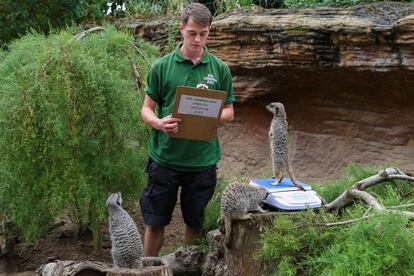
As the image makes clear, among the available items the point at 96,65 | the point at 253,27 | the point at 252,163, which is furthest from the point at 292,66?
the point at 96,65

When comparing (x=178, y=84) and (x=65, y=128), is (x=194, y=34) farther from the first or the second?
(x=65, y=128)

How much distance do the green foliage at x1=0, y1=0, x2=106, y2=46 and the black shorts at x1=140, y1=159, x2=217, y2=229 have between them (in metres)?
4.27

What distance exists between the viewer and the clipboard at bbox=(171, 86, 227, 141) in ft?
13.6

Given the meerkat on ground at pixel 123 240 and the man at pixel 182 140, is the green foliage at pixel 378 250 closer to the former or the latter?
the meerkat on ground at pixel 123 240

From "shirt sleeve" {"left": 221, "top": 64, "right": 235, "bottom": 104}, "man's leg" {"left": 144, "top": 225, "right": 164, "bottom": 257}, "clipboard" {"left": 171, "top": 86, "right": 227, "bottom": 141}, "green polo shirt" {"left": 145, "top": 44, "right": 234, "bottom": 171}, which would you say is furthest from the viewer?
"man's leg" {"left": 144, "top": 225, "right": 164, "bottom": 257}

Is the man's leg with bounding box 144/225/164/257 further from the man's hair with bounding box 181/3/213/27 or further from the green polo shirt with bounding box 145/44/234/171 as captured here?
the man's hair with bounding box 181/3/213/27

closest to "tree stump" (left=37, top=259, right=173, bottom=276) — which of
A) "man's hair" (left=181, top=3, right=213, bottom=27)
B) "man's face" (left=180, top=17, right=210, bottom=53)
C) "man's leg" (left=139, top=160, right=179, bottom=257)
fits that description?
"man's leg" (left=139, top=160, right=179, bottom=257)

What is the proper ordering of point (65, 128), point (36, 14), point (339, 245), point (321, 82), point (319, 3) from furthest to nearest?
1. point (36, 14)
2. point (319, 3)
3. point (321, 82)
4. point (65, 128)
5. point (339, 245)

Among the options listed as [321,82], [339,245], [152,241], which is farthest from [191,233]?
[321,82]

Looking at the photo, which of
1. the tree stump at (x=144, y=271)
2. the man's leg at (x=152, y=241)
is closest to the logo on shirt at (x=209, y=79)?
the man's leg at (x=152, y=241)

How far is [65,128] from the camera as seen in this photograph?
17.3 ft

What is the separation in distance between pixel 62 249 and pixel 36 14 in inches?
139

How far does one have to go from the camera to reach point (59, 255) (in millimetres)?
6883

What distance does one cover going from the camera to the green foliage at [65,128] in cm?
525
